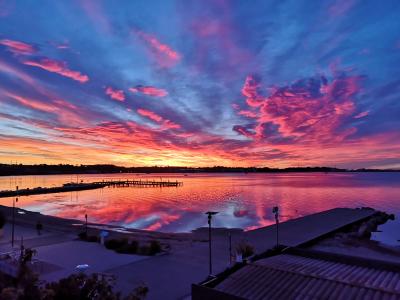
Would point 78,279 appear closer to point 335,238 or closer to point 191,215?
point 335,238

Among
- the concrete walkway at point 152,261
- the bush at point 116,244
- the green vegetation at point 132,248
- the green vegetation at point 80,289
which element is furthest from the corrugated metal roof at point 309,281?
the bush at point 116,244

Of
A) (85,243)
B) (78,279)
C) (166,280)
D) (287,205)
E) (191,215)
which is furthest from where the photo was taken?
(287,205)

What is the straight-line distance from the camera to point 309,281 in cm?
1160

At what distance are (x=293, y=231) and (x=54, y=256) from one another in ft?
74.9

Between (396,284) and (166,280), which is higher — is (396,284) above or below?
above

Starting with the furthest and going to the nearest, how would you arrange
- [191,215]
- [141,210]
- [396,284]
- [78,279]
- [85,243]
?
[141,210], [191,215], [85,243], [396,284], [78,279]

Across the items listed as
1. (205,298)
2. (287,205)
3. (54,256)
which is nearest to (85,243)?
(54,256)

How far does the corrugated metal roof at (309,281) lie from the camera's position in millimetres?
10711

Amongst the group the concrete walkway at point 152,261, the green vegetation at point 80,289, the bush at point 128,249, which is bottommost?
the concrete walkway at point 152,261

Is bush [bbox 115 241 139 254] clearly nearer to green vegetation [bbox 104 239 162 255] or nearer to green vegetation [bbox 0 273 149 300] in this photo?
green vegetation [bbox 104 239 162 255]

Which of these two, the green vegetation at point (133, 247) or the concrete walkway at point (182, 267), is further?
the green vegetation at point (133, 247)

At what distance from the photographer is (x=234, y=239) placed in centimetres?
2969

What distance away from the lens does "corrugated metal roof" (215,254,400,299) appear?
10.7m

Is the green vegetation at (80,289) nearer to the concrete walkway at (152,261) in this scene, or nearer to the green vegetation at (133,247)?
the concrete walkway at (152,261)
